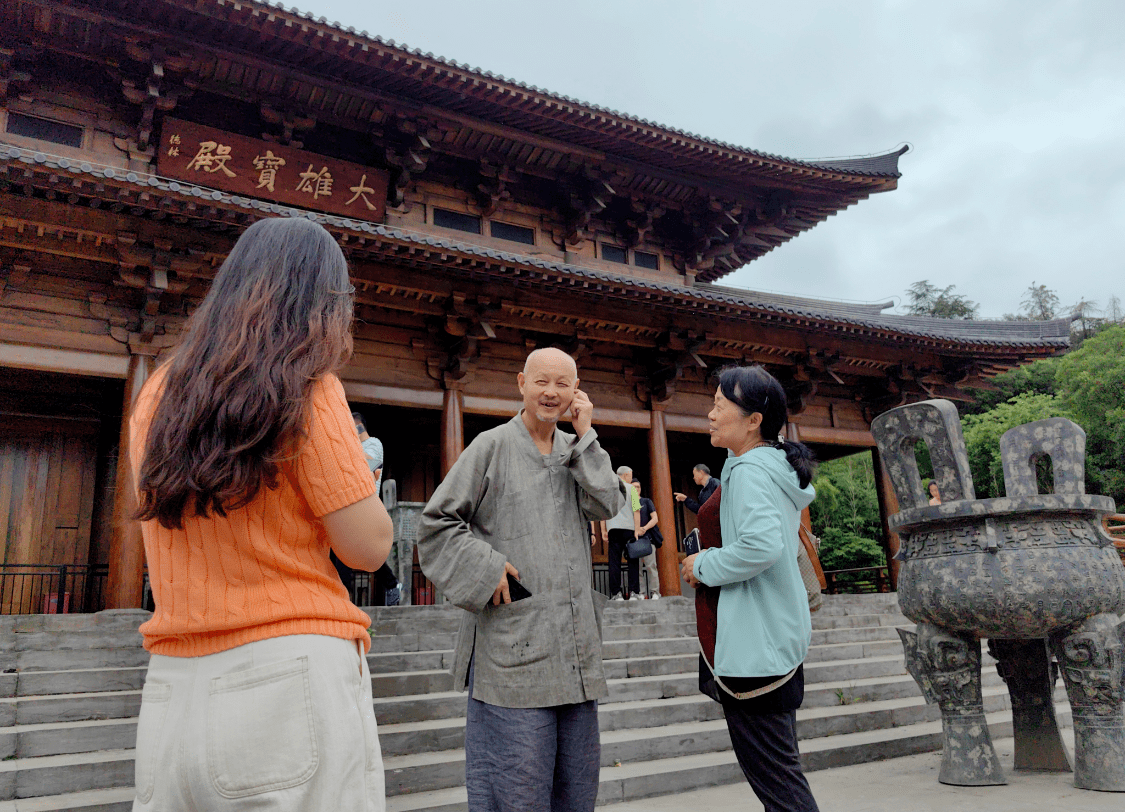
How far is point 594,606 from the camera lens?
7.50 feet

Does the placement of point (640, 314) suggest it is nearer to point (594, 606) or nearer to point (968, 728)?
point (968, 728)

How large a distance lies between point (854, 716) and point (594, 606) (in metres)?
3.70

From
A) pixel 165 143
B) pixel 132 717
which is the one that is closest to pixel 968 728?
pixel 132 717

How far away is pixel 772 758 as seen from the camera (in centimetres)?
221

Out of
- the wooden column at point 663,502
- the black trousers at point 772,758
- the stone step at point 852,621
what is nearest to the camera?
the black trousers at point 772,758

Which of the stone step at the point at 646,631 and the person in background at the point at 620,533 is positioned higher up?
the person in background at the point at 620,533

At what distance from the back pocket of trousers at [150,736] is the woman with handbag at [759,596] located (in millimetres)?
1621

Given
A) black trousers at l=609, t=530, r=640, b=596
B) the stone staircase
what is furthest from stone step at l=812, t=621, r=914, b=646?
black trousers at l=609, t=530, r=640, b=596

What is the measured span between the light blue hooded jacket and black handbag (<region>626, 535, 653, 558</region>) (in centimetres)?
517

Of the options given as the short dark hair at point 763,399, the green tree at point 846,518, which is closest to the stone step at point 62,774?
the short dark hair at point 763,399

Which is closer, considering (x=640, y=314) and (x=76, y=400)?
(x=76, y=400)

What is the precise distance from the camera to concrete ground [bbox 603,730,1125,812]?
3.49 metres

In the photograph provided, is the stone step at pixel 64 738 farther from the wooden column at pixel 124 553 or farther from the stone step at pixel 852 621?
the stone step at pixel 852 621

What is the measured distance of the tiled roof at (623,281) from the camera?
580 cm
